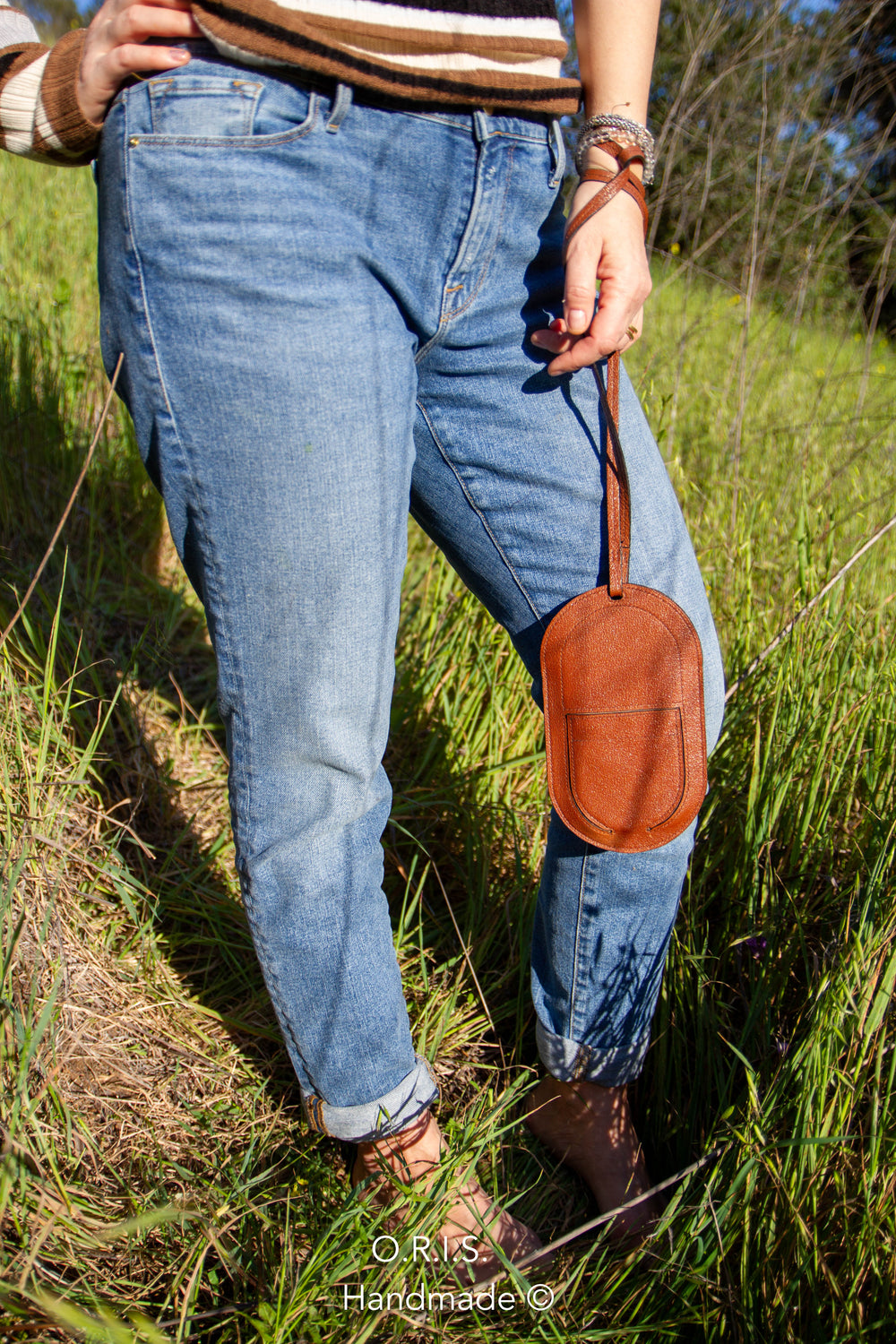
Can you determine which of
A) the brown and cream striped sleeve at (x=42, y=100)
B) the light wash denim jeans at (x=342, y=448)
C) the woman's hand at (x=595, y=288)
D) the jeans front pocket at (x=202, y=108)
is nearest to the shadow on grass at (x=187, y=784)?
the light wash denim jeans at (x=342, y=448)

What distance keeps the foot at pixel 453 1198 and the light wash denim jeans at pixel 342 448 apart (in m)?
0.06

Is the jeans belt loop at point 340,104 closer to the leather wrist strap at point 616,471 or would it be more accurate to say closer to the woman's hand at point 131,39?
the woman's hand at point 131,39

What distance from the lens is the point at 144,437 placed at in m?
0.76

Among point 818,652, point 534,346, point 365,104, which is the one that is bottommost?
point 818,652

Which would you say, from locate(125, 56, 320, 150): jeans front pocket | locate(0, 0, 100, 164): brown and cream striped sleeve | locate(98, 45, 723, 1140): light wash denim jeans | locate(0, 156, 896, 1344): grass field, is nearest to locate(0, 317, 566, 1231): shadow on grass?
locate(0, 156, 896, 1344): grass field

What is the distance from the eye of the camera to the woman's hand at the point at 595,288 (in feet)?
2.74

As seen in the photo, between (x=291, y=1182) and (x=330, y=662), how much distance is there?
30.4 inches

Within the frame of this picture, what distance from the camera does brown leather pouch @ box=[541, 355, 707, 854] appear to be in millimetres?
927

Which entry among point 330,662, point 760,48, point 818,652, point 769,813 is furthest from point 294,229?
point 760,48

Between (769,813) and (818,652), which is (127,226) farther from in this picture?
Answer: (818,652)

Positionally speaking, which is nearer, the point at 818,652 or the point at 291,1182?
the point at 291,1182

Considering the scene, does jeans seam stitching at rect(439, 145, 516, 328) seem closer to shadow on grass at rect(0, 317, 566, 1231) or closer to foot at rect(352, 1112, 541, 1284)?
shadow on grass at rect(0, 317, 566, 1231)

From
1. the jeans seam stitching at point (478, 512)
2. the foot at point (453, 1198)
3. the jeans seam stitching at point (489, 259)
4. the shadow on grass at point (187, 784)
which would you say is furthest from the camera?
the shadow on grass at point (187, 784)

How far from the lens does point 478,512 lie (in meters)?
0.92
